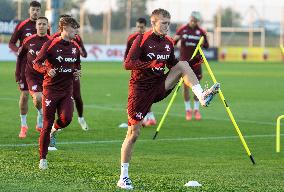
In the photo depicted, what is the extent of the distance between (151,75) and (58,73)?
209cm

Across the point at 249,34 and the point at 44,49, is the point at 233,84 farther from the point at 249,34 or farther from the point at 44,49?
the point at 249,34

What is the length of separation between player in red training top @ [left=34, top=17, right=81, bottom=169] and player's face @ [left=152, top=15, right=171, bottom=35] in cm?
169

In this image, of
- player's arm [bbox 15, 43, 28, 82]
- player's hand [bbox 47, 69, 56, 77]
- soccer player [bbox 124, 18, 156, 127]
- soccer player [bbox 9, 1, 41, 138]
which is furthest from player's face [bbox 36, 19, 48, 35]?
soccer player [bbox 124, 18, 156, 127]

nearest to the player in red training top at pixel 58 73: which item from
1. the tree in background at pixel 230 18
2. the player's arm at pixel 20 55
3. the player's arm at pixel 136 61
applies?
the player's arm at pixel 136 61

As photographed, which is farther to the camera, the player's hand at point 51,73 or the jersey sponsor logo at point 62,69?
the jersey sponsor logo at point 62,69

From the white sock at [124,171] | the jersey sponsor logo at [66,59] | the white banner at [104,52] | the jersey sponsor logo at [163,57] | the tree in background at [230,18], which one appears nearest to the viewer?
the white sock at [124,171]

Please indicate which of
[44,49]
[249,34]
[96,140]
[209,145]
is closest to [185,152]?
[209,145]

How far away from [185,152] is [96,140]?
2.23m

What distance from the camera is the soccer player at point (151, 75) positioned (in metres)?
11.0

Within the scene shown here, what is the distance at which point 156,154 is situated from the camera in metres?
14.4

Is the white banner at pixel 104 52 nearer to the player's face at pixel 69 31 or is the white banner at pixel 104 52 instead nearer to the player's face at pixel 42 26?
the player's face at pixel 42 26

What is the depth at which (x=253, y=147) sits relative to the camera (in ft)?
51.8

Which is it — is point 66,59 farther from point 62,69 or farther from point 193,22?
point 193,22

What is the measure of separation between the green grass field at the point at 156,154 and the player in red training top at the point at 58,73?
0.66 meters
